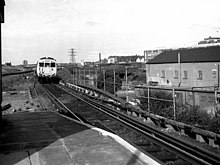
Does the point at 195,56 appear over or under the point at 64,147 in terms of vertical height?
over

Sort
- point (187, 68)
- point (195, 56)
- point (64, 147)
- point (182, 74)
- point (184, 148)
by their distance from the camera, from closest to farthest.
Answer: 1. point (64, 147)
2. point (184, 148)
3. point (187, 68)
4. point (195, 56)
5. point (182, 74)

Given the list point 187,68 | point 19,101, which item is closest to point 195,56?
point 187,68

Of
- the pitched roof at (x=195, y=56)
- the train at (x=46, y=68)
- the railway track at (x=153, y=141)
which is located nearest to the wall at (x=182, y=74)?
the pitched roof at (x=195, y=56)

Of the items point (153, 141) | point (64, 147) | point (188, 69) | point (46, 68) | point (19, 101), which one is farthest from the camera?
point (188, 69)

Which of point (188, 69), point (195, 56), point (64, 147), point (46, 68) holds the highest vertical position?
point (195, 56)

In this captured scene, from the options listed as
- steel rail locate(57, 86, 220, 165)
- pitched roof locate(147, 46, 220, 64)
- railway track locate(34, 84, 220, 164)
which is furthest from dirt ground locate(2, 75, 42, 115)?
pitched roof locate(147, 46, 220, 64)

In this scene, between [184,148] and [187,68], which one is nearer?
[184,148]

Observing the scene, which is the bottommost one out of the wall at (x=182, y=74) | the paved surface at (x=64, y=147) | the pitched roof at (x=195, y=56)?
the paved surface at (x=64, y=147)

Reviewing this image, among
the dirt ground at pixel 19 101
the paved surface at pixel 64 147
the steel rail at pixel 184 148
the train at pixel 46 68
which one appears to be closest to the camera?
the paved surface at pixel 64 147

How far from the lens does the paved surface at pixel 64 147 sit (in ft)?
18.7

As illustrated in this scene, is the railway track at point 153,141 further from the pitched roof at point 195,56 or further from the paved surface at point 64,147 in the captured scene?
the pitched roof at point 195,56

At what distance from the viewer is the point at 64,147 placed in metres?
6.66

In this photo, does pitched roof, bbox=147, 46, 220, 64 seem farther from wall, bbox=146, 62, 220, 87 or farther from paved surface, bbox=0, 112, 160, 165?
paved surface, bbox=0, 112, 160, 165

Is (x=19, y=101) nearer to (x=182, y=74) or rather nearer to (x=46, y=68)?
(x=46, y=68)
